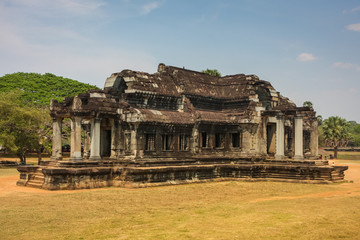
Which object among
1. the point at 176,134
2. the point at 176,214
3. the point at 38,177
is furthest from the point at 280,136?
the point at 38,177

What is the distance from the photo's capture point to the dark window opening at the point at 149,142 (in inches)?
869

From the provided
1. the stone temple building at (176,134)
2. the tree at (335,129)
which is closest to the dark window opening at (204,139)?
the stone temple building at (176,134)

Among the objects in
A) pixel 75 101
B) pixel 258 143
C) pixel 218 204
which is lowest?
pixel 218 204

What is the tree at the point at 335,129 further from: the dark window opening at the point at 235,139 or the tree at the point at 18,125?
the tree at the point at 18,125

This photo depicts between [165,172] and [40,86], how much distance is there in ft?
97.8

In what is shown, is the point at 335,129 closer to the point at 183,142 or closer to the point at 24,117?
the point at 183,142

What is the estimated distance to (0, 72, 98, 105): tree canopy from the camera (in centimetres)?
4406

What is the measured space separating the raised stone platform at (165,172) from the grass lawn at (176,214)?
0.91 meters

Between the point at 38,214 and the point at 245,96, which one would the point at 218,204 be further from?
the point at 245,96

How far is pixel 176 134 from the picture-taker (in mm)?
23469

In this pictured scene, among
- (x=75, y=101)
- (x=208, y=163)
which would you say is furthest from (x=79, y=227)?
(x=208, y=163)

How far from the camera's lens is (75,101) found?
20.1 meters

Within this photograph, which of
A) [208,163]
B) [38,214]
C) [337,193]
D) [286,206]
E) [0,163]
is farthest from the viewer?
[0,163]

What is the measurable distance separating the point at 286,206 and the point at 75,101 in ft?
36.5
